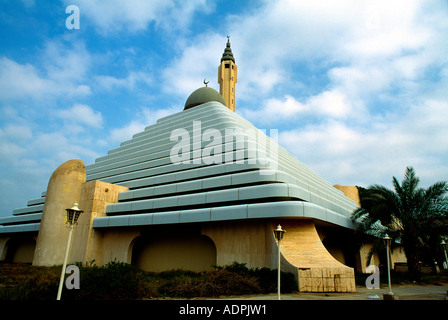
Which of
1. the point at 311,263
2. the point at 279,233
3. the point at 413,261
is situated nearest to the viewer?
the point at 279,233

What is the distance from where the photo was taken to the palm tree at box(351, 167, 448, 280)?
19812mm

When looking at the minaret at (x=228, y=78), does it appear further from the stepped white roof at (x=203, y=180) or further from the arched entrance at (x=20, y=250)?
the arched entrance at (x=20, y=250)

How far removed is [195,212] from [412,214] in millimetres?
15196

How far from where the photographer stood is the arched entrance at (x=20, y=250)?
115 ft

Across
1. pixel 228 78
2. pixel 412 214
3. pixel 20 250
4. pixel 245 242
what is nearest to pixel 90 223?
pixel 245 242

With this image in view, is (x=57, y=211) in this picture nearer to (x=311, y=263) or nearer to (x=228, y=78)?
(x=311, y=263)

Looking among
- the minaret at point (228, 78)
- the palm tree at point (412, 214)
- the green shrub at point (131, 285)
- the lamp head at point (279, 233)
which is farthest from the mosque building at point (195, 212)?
the minaret at point (228, 78)

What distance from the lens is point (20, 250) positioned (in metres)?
36.0

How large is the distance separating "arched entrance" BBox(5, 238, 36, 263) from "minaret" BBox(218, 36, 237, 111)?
41858 millimetres
